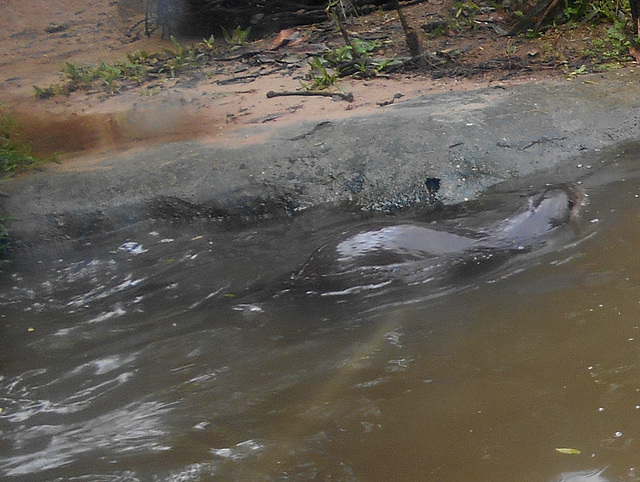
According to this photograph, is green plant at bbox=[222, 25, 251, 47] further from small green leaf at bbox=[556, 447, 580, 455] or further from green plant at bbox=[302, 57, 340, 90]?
Result: small green leaf at bbox=[556, 447, 580, 455]

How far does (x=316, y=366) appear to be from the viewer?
112 inches

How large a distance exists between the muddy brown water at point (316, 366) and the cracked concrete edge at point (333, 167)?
41 centimetres

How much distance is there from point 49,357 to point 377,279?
156 centimetres

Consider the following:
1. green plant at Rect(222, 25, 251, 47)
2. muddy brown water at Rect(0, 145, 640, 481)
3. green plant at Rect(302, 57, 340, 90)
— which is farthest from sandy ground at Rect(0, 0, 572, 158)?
muddy brown water at Rect(0, 145, 640, 481)

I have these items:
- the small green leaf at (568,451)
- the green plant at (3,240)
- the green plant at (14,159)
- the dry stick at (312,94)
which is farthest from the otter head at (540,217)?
the green plant at (14,159)

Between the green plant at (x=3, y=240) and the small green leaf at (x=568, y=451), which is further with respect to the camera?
the green plant at (x=3, y=240)

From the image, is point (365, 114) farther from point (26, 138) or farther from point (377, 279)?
point (26, 138)

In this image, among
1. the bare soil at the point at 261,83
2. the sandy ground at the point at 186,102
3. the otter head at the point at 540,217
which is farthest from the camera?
the bare soil at the point at 261,83

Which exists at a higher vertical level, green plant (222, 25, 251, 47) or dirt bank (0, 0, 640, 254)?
green plant (222, 25, 251, 47)

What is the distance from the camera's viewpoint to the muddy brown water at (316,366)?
2205 mm

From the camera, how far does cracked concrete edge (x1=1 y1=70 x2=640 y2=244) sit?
459 cm

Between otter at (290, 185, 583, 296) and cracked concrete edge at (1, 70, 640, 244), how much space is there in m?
0.91

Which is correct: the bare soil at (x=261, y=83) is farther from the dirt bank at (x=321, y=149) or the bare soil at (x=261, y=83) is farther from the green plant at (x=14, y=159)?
the green plant at (x=14, y=159)

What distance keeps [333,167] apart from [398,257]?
1.44 m
